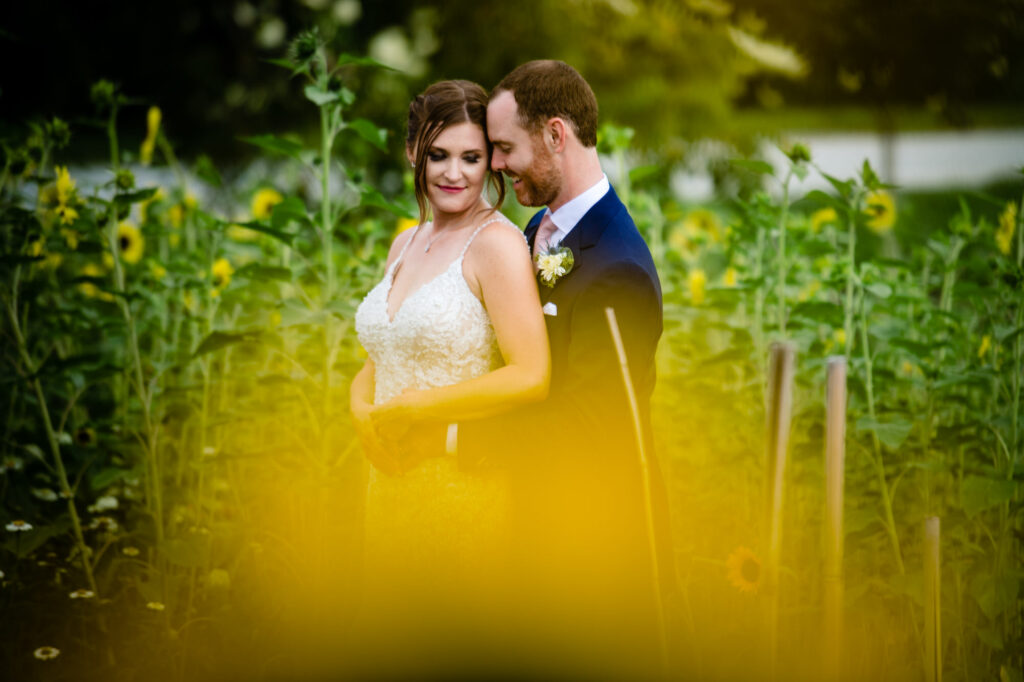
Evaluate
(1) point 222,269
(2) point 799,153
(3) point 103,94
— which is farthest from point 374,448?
(1) point 222,269

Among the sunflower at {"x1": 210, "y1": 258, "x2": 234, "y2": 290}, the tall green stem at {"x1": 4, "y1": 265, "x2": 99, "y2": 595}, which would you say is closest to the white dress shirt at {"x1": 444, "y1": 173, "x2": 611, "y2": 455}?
the tall green stem at {"x1": 4, "y1": 265, "x2": 99, "y2": 595}

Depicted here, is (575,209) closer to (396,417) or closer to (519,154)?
(519,154)

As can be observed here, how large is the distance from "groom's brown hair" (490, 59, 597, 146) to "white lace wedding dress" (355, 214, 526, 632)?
21 centimetres

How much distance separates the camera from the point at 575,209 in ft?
6.50

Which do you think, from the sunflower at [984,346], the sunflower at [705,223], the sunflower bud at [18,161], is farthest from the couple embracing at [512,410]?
the sunflower at [705,223]

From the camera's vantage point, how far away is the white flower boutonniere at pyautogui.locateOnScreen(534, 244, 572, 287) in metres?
1.89

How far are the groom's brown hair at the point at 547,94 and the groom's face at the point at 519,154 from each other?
0.06 feet

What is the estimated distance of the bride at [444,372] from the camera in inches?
76.0

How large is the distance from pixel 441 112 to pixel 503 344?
445 millimetres

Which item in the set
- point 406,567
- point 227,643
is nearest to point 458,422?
point 406,567

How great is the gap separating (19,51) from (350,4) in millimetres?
2058

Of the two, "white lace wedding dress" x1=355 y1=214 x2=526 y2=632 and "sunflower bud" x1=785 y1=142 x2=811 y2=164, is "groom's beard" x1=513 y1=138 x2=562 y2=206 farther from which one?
"sunflower bud" x1=785 y1=142 x2=811 y2=164

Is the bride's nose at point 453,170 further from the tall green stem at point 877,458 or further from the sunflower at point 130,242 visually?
the sunflower at point 130,242

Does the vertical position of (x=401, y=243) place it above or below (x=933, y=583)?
above
